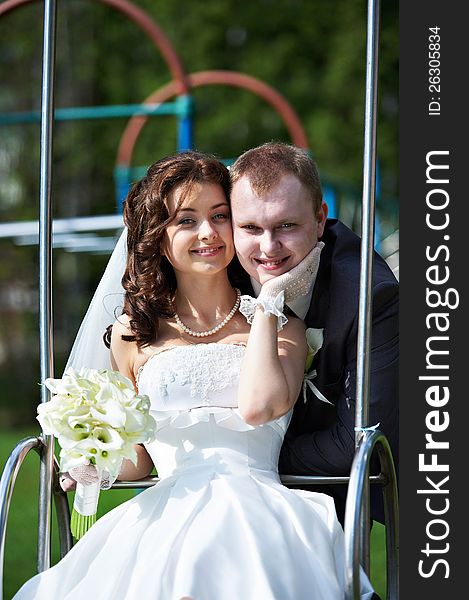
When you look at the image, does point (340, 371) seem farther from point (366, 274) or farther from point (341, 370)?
point (366, 274)

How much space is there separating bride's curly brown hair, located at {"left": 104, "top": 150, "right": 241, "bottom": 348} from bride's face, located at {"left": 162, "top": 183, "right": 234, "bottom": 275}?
0.02m

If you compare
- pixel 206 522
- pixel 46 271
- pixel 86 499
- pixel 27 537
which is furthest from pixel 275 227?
pixel 27 537

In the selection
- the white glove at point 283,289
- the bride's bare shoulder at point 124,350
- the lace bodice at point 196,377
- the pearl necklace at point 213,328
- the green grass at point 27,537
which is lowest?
the green grass at point 27,537

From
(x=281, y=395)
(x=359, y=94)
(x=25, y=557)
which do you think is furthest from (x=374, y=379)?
(x=359, y=94)

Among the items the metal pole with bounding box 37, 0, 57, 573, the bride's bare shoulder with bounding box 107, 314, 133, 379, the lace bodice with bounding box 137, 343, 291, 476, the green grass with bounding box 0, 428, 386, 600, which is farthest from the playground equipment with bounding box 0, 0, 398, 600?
the green grass with bounding box 0, 428, 386, 600

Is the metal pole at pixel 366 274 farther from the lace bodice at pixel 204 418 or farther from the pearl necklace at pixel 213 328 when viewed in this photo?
the pearl necklace at pixel 213 328

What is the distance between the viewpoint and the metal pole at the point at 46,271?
3.13 m

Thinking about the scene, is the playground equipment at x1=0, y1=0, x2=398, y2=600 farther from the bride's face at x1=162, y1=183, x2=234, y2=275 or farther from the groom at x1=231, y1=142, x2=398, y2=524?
the bride's face at x1=162, y1=183, x2=234, y2=275

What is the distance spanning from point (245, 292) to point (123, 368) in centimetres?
42

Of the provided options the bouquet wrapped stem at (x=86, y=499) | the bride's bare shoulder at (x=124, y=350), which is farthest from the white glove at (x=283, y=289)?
the bouquet wrapped stem at (x=86, y=499)

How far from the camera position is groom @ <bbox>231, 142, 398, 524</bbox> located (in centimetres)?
305

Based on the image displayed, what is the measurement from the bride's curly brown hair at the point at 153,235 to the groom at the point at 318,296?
4.0 inches

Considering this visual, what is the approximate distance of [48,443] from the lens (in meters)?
3.16

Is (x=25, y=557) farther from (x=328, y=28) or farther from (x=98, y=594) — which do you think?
(x=328, y=28)
